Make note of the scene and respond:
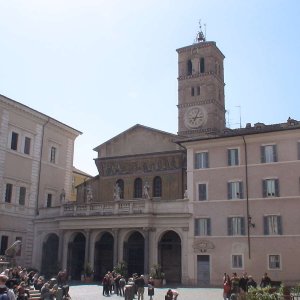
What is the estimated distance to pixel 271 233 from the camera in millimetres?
33562

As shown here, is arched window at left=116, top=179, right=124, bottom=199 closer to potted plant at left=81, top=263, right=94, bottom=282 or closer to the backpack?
potted plant at left=81, top=263, right=94, bottom=282

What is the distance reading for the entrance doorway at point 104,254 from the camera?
4112cm

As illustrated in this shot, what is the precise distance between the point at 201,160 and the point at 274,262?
31.9ft

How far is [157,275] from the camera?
3494 centimetres

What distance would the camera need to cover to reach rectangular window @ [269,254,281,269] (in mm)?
32938

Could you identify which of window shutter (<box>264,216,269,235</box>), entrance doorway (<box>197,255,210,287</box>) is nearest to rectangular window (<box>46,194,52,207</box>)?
entrance doorway (<box>197,255,210,287</box>)

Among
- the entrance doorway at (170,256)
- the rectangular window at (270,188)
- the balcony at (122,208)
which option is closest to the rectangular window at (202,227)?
the balcony at (122,208)

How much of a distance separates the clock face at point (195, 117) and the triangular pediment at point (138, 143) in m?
16.2

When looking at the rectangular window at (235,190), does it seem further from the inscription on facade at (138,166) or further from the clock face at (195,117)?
the clock face at (195,117)

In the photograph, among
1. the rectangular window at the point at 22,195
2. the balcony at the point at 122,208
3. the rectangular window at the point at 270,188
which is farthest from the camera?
the rectangular window at the point at 22,195

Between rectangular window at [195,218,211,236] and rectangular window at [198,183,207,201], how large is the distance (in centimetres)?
167

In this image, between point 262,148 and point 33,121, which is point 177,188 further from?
point 33,121

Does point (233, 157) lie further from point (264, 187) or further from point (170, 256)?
point (170, 256)

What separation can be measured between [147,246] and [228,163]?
9.40 metres
